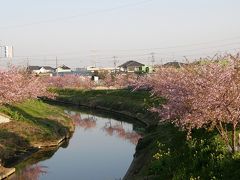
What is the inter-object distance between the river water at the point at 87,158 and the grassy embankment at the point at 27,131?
1146 millimetres

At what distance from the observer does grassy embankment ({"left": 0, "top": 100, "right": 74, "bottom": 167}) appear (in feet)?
117

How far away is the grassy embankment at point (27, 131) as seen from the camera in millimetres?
35719

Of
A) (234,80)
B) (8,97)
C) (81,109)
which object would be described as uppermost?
(234,80)

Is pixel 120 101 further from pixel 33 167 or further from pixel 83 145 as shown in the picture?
pixel 33 167

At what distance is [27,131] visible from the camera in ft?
133

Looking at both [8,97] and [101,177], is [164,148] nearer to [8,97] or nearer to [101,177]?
[101,177]

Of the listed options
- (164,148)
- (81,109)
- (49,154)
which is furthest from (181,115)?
(81,109)

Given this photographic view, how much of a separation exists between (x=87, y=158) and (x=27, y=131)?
6468mm

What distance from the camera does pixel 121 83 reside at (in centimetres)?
11144

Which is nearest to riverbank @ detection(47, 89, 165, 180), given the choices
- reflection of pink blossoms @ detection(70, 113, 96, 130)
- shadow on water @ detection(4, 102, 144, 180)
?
shadow on water @ detection(4, 102, 144, 180)

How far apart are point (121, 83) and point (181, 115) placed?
87761mm

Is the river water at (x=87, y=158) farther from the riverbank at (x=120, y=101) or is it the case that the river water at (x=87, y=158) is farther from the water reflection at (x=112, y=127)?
the riverbank at (x=120, y=101)

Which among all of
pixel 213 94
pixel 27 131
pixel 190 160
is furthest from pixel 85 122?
pixel 213 94

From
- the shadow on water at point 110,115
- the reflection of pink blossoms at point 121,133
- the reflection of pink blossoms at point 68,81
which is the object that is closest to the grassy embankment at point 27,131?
the reflection of pink blossoms at point 121,133
